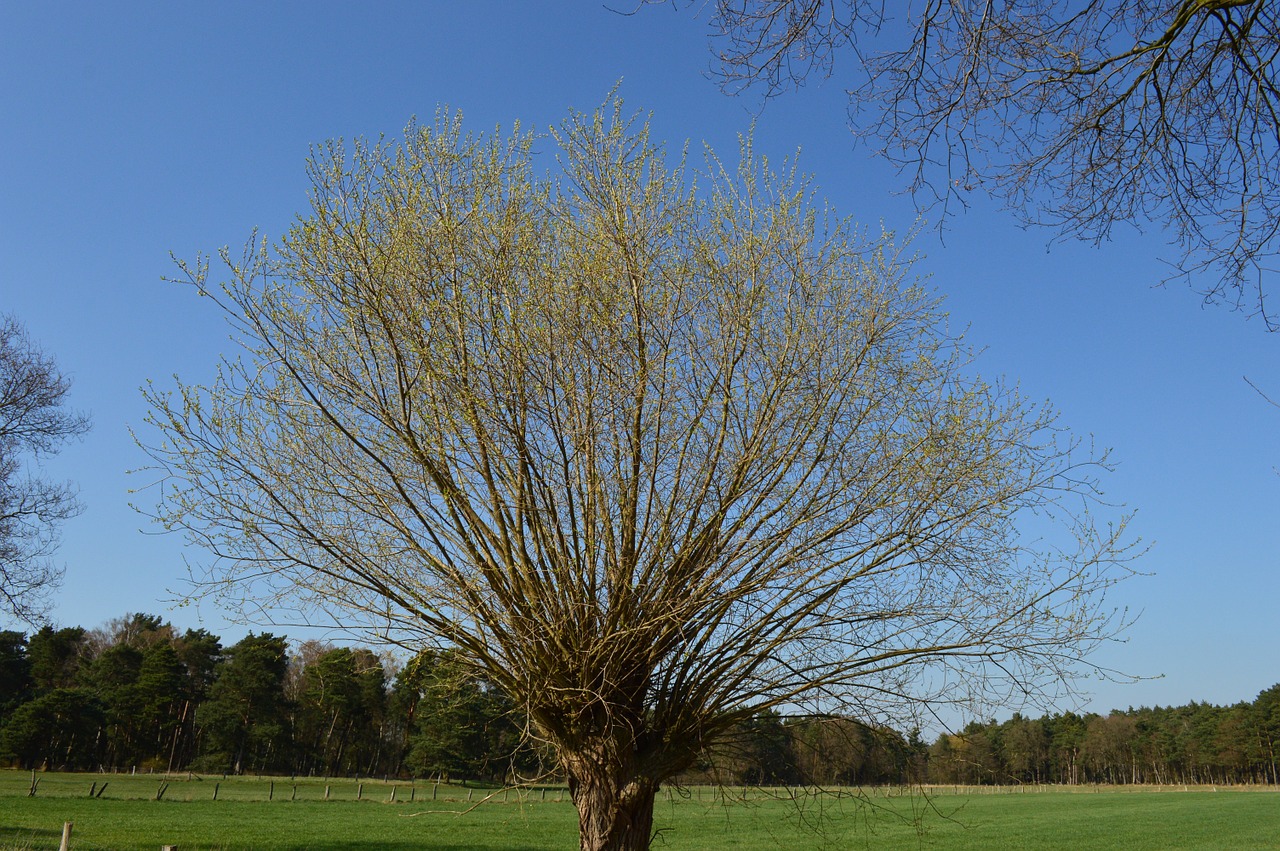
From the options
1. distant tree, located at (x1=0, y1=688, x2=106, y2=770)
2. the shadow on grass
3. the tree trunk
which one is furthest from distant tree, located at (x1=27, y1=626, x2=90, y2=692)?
the tree trunk

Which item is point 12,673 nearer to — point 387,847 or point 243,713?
point 243,713

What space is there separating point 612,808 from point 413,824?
33543 millimetres

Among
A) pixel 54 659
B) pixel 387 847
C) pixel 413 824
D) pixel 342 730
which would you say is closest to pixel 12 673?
pixel 54 659

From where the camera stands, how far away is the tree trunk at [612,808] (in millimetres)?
5816

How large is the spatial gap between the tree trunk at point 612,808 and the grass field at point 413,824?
1222 centimetres

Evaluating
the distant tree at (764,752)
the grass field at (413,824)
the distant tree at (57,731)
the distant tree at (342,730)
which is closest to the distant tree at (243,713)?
the distant tree at (342,730)

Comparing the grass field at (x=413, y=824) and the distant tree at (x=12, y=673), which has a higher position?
the distant tree at (x=12, y=673)

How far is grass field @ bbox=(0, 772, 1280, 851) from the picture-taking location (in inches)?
947

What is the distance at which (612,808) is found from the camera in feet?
19.2

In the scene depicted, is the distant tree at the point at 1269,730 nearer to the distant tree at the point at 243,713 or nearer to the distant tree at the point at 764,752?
the distant tree at the point at 243,713

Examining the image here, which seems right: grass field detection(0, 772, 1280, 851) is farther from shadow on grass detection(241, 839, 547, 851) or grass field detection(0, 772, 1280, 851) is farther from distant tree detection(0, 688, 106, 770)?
distant tree detection(0, 688, 106, 770)

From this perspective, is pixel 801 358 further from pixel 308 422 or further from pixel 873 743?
pixel 308 422

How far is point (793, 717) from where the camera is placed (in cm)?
611

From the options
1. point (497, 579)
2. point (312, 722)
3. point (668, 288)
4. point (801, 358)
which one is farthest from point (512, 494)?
point (312, 722)
